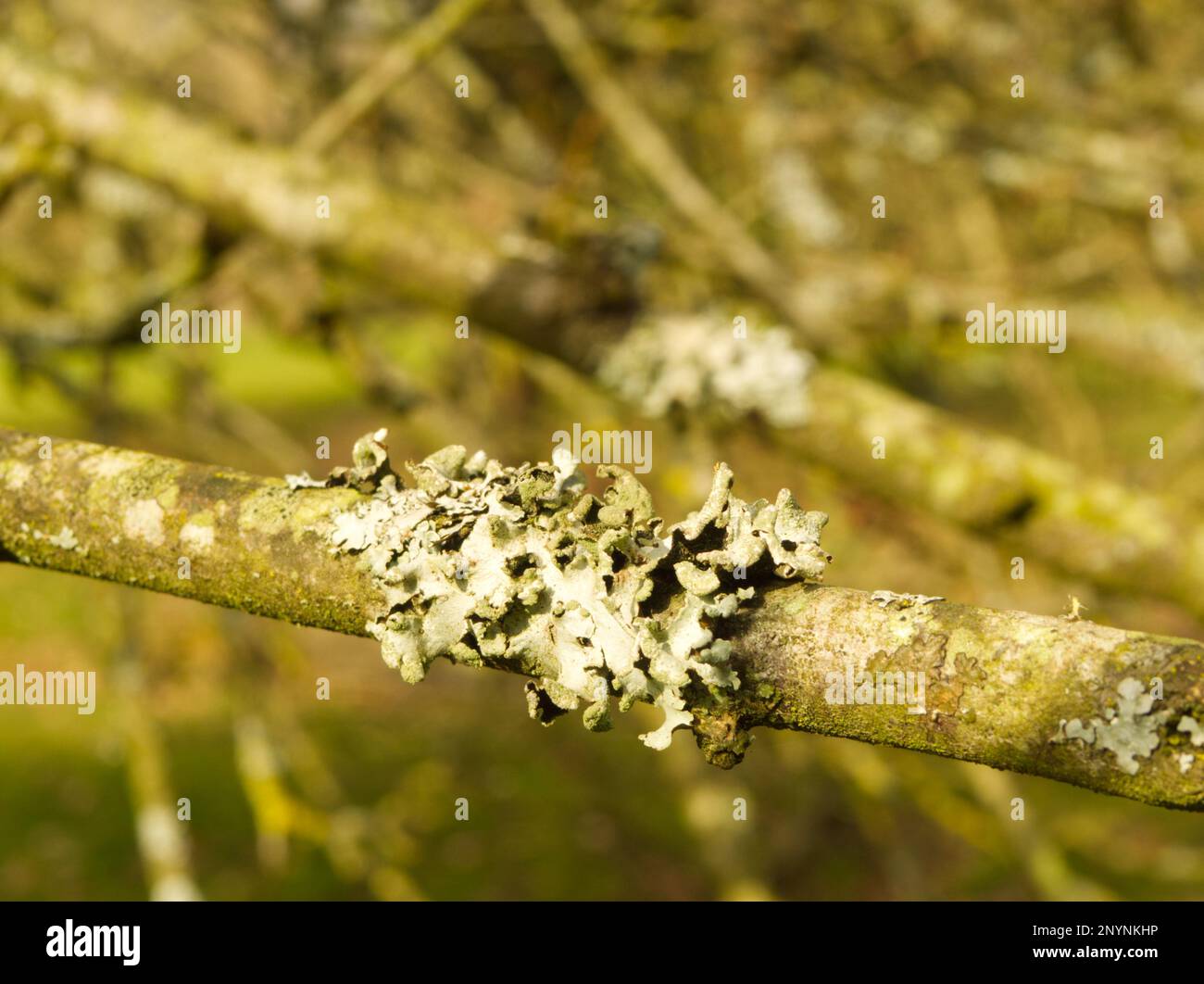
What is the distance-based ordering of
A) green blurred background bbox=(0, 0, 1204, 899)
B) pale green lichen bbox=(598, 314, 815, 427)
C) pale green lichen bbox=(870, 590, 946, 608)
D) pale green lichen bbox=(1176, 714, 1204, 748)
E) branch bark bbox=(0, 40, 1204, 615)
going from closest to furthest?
pale green lichen bbox=(1176, 714, 1204, 748) < pale green lichen bbox=(870, 590, 946, 608) < branch bark bbox=(0, 40, 1204, 615) < pale green lichen bbox=(598, 314, 815, 427) < green blurred background bbox=(0, 0, 1204, 899)

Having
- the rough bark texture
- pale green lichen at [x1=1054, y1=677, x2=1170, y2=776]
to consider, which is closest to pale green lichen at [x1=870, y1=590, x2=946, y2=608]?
the rough bark texture

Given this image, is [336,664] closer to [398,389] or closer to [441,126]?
[441,126]

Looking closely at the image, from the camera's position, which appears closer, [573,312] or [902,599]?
[902,599]

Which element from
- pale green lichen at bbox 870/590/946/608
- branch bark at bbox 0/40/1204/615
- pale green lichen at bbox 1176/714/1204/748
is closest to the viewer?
pale green lichen at bbox 1176/714/1204/748

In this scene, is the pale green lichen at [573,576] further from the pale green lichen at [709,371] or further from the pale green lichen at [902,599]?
the pale green lichen at [709,371]

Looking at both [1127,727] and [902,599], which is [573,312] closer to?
[902,599]

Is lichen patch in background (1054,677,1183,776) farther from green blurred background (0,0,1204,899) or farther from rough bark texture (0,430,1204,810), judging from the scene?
green blurred background (0,0,1204,899)

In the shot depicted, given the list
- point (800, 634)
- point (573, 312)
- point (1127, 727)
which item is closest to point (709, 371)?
point (573, 312)
